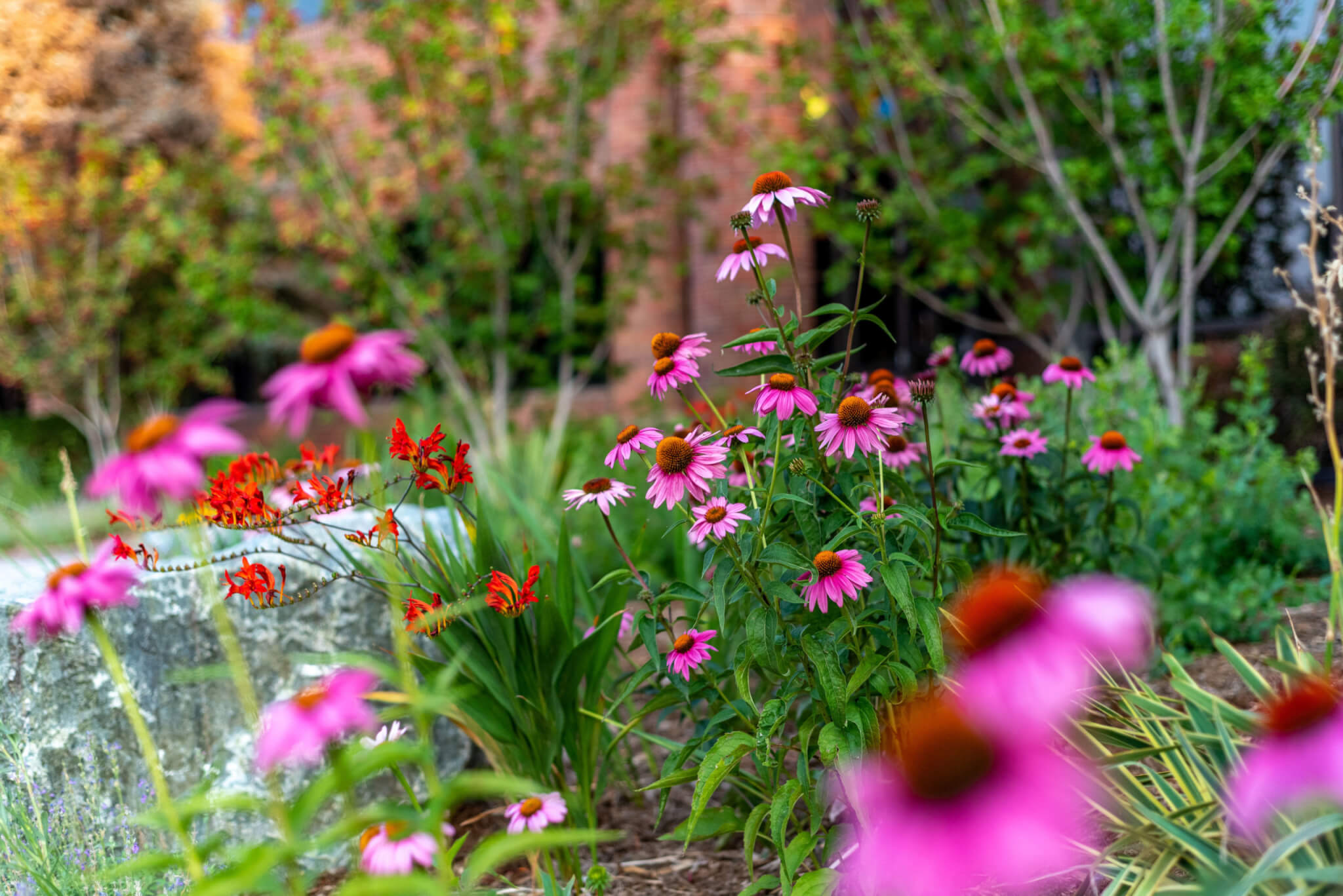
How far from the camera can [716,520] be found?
1.59m

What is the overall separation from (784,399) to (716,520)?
0.24 metres

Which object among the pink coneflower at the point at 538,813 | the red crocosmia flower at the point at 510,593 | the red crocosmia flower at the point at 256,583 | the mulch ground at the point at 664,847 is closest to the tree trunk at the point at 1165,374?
the mulch ground at the point at 664,847

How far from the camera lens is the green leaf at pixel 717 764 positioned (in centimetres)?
160

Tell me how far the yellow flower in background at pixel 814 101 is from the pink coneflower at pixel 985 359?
176 inches

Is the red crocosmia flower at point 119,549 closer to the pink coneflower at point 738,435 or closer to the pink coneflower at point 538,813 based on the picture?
the pink coneflower at point 538,813

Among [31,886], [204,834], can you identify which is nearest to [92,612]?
[31,886]

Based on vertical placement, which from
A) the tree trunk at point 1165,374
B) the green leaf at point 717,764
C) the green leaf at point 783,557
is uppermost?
the green leaf at point 783,557

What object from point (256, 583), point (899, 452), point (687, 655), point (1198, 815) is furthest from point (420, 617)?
point (1198, 815)

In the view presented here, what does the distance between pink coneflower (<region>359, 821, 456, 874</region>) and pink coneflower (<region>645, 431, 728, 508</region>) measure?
66cm

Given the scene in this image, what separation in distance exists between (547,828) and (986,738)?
1320 millimetres

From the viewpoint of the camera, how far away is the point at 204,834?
7.14 ft

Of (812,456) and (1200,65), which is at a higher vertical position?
(1200,65)

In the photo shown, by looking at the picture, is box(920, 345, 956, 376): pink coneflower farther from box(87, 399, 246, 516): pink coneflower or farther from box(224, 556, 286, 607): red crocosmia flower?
box(87, 399, 246, 516): pink coneflower

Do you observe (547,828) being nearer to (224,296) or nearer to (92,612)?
(92,612)
